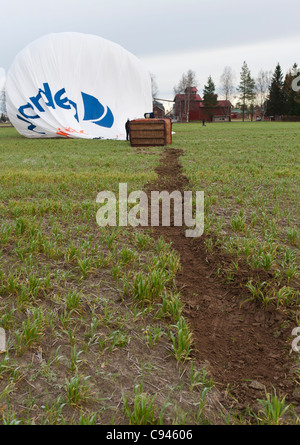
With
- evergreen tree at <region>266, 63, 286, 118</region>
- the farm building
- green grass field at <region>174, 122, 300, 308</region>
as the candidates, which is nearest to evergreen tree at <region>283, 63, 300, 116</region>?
evergreen tree at <region>266, 63, 286, 118</region>

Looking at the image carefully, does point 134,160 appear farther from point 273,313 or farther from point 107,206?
point 273,313

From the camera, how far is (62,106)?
70.7ft

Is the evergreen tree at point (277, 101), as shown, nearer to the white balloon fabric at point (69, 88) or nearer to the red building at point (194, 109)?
the red building at point (194, 109)

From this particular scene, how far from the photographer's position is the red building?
276 feet

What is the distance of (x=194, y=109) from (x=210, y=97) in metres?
6.67

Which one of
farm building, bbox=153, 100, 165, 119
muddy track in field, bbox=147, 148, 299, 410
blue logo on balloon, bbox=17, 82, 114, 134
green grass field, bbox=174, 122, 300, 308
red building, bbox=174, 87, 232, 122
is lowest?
muddy track in field, bbox=147, 148, 299, 410

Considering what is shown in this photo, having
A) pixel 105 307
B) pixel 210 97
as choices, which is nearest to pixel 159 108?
pixel 210 97

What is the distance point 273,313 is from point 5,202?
503 centimetres

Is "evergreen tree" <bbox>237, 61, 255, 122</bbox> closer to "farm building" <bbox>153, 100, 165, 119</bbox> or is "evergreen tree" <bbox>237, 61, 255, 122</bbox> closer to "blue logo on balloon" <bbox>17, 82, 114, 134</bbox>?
"farm building" <bbox>153, 100, 165, 119</bbox>

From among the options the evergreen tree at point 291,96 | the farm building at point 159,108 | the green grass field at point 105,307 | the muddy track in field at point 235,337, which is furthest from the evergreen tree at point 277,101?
the muddy track in field at point 235,337

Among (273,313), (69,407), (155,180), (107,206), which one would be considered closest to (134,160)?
(155,180)

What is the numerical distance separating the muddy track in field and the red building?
83.4m

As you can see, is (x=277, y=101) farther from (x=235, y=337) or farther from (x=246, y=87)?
(x=235, y=337)

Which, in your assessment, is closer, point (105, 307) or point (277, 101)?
point (105, 307)
